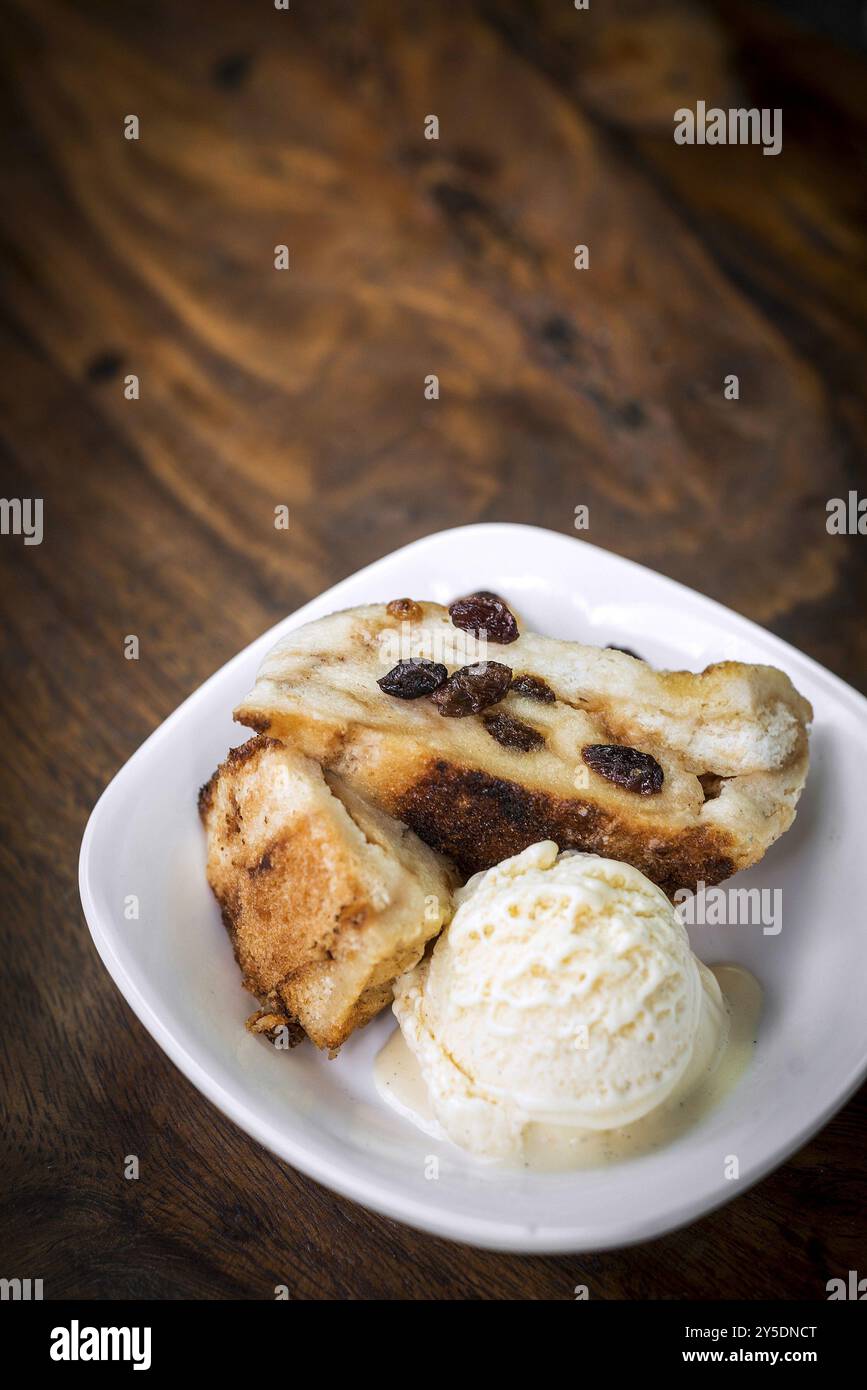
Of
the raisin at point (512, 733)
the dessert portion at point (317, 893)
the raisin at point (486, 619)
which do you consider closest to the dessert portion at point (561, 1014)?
the dessert portion at point (317, 893)

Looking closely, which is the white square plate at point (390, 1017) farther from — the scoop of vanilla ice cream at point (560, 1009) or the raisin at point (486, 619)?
the raisin at point (486, 619)

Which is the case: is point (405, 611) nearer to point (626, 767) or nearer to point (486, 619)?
point (486, 619)

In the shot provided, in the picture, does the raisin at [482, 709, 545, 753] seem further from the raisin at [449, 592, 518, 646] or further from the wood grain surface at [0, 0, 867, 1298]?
the wood grain surface at [0, 0, 867, 1298]

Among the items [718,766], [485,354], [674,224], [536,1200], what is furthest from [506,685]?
[674,224]

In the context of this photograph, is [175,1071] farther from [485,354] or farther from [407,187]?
[407,187]

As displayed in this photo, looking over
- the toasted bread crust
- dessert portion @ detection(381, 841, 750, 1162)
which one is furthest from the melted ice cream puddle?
the toasted bread crust

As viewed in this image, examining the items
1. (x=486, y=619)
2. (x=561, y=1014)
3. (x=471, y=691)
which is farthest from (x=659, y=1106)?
(x=486, y=619)
